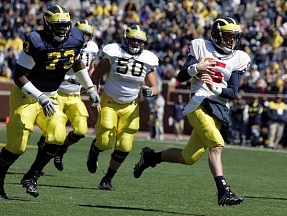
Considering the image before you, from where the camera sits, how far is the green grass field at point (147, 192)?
25.6 ft

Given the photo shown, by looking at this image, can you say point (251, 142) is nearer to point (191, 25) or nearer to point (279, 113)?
point (279, 113)

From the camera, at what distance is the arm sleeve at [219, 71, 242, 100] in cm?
796

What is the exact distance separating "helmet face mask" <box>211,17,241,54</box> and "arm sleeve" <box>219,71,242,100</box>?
224 mm

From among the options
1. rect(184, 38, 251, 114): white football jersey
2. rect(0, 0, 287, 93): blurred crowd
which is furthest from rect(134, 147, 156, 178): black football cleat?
rect(0, 0, 287, 93): blurred crowd

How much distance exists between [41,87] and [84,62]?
9.28ft

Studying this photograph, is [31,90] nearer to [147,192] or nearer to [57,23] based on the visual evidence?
[57,23]

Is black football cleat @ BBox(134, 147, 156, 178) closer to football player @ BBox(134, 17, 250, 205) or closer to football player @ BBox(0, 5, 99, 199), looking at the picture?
football player @ BBox(134, 17, 250, 205)

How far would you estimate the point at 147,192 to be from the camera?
30.8 ft

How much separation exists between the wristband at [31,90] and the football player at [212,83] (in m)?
1.27

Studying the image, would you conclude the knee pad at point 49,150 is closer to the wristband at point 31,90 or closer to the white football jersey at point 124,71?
the wristband at point 31,90

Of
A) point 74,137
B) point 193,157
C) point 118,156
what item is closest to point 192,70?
point 193,157

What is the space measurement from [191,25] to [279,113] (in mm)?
6606

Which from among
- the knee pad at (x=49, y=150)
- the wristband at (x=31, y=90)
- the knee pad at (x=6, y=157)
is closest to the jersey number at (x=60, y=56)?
the wristband at (x=31, y=90)

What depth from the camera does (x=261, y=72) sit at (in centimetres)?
2359
